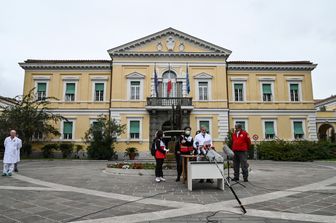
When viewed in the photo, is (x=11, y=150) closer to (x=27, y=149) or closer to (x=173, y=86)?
(x=27, y=149)

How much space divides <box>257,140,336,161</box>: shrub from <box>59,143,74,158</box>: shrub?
19.3 meters

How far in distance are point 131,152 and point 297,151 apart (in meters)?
15.4

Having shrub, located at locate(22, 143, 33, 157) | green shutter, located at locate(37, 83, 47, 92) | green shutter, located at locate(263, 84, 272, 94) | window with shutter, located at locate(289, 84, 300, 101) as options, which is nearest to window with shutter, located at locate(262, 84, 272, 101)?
green shutter, located at locate(263, 84, 272, 94)

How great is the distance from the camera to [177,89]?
2792 centimetres

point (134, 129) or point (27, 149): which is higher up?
point (134, 129)

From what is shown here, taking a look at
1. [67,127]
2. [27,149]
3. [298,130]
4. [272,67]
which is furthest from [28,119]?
[298,130]

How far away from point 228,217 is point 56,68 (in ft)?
93.0

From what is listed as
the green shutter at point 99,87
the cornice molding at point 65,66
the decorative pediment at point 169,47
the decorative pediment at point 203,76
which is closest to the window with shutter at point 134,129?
the green shutter at point 99,87

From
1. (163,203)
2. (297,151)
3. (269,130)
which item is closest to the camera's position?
(163,203)

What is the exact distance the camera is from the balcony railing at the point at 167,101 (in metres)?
26.8

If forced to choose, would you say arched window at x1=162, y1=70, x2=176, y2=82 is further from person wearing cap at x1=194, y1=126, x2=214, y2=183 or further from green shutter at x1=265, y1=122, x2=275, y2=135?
person wearing cap at x1=194, y1=126, x2=214, y2=183

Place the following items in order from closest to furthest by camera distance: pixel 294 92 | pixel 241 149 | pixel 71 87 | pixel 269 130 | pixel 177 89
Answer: pixel 241 149
pixel 177 89
pixel 269 130
pixel 71 87
pixel 294 92

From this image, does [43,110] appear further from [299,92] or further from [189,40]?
[299,92]

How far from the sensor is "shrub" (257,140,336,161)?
23.2 meters
